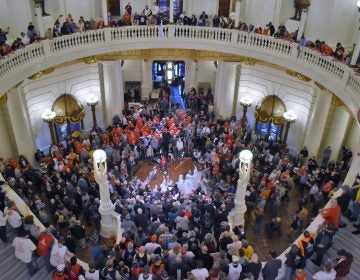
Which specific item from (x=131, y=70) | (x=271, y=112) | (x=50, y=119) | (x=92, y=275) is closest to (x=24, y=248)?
(x=92, y=275)

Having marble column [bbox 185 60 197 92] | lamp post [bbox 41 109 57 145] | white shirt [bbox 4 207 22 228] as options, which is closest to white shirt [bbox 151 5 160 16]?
lamp post [bbox 41 109 57 145]

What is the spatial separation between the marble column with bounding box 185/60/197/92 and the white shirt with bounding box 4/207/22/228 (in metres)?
16.0

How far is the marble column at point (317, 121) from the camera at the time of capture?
17.1 metres

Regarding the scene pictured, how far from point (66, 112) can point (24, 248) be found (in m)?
10.8

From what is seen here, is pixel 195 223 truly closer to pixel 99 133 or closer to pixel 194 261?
pixel 194 261

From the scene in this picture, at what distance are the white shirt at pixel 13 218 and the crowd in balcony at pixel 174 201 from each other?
0.08 feet

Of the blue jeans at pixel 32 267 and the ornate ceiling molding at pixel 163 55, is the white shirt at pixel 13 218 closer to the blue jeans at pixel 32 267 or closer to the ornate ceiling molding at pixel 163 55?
the blue jeans at pixel 32 267

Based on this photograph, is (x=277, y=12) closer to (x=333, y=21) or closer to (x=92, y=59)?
(x=333, y=21)

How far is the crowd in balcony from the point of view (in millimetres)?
9469

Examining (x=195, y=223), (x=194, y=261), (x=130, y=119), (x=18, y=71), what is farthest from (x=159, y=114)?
(x=194, y=261)

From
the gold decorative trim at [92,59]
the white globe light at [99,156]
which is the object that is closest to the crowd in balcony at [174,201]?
the white globe light at [99,156]

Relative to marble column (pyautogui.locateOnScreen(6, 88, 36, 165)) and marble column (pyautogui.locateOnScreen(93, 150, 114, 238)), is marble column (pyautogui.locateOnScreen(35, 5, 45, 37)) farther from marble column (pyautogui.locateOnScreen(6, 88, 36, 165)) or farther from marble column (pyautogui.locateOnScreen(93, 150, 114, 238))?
marble column (pyautogui.locateOnScreen(93, 150, 114, 238))

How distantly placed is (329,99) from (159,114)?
316 inches

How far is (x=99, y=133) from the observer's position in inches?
707
